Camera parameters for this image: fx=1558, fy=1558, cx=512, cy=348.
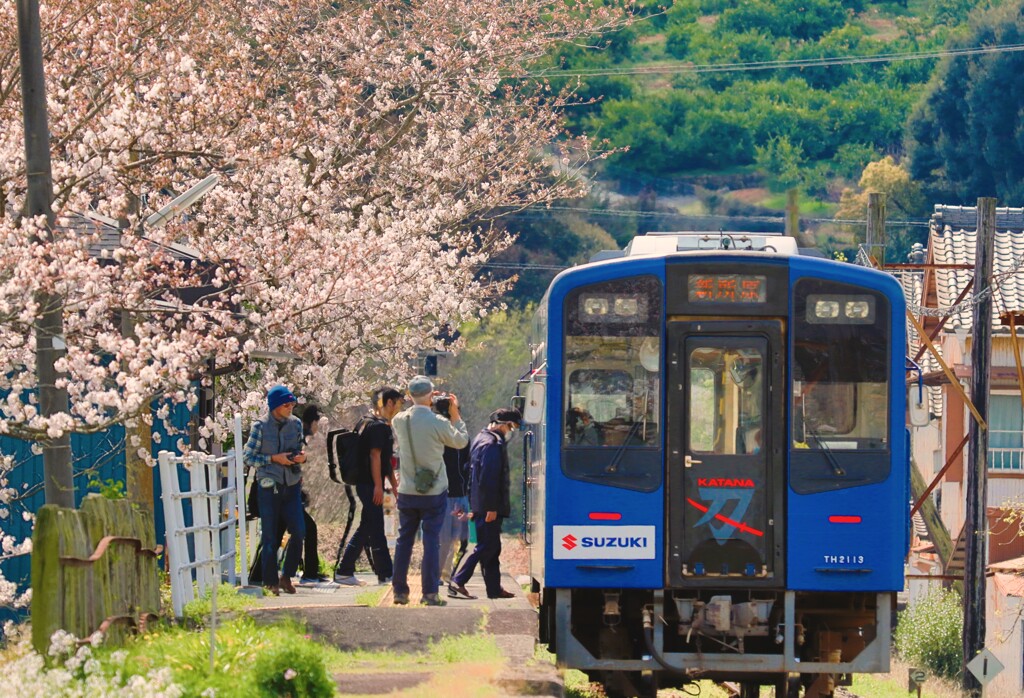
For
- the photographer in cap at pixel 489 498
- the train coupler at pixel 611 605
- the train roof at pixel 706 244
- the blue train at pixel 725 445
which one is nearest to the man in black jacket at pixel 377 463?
the photographer in cap at pixel 489 498

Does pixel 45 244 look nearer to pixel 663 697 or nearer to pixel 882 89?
pixel 663 697

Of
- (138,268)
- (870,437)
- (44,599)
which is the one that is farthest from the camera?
(138,268)

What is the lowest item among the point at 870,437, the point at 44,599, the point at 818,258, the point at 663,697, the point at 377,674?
the point at 663,697

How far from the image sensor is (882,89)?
76.3m

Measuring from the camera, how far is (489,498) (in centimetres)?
1213

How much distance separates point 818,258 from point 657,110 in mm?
62682

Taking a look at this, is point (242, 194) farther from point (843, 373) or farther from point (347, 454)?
point (843, 373)

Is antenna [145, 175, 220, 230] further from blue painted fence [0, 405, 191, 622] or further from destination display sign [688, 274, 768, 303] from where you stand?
destination display sign [688, 274, 768, 303]

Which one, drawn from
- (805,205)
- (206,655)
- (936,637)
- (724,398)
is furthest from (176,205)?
(805,205)

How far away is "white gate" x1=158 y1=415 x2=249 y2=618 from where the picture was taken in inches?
410

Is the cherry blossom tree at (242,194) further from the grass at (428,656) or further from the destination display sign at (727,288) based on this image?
the destination display sign at (727,288)

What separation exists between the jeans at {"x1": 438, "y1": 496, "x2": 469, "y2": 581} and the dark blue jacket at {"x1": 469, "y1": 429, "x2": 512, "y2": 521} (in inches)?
26.4

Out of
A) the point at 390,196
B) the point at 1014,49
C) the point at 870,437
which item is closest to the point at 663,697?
the point at 870,437

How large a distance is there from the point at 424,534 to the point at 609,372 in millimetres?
2249
